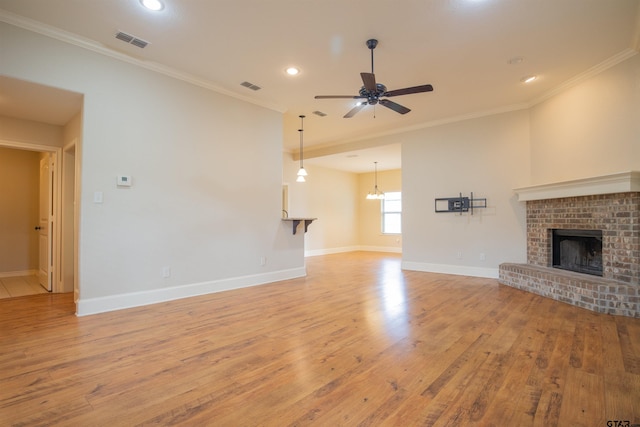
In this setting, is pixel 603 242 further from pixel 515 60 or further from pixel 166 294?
pixel 166 294

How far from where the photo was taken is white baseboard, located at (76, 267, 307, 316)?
11.2ft

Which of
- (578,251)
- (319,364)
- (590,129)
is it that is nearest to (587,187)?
(590,129)

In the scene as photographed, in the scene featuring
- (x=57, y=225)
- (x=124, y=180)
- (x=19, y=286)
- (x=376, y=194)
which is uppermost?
(x=376, y=194)

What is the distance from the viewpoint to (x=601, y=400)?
177cm

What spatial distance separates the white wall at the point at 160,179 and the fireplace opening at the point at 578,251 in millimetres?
4508

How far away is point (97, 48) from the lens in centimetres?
347

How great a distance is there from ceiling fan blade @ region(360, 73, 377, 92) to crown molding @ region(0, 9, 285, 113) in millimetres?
2355

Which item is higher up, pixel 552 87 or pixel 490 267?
pixel 552 87

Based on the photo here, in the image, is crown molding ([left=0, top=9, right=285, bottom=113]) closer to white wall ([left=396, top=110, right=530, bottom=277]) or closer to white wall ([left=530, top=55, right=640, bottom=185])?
white wall ([left=396, top=110, right=530, bottom=277])

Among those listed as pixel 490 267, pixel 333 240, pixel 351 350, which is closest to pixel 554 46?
pixel 490 267

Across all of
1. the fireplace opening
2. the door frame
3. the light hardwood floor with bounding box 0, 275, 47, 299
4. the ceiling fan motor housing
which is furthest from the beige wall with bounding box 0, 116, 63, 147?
the fireplace opening

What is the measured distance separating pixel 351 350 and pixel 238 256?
2.79 meters

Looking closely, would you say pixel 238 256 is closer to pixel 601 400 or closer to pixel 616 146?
pixel 601 400

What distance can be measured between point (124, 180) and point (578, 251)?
6.35 m
